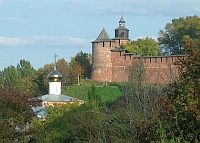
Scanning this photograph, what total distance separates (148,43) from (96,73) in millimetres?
5509

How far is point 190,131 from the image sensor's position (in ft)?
17.0

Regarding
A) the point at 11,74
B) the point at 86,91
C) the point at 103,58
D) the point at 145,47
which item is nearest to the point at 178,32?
the point at 145,47

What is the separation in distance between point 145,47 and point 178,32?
392 cm

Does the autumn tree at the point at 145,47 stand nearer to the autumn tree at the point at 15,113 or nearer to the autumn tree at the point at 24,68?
the autumn tree at the point at 24,68

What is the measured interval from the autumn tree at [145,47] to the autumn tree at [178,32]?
2.52 feet

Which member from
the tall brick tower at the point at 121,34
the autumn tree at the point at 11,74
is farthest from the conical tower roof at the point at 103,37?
the autumn tree at the point at 11,74

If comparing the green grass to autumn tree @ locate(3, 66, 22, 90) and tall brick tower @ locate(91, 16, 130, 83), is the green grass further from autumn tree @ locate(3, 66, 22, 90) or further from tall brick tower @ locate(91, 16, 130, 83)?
autumn tree @ locate(3, 66, 22, 90)

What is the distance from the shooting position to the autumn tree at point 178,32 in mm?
42500

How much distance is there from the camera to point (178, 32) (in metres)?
43.8

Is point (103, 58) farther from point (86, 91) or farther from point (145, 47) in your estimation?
point (86, 91)

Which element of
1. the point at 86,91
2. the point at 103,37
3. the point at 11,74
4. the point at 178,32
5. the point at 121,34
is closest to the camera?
the point at 86,91

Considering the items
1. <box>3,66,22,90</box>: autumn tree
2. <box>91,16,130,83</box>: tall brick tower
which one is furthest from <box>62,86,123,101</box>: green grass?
<box>3,66,22,90</box>: autumn tree

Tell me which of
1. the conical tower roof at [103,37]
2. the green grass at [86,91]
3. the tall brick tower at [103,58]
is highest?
the conical tower roof at [103,37]

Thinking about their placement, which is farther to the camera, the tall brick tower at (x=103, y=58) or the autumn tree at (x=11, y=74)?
the autumn tree at (x=11, y=74)
